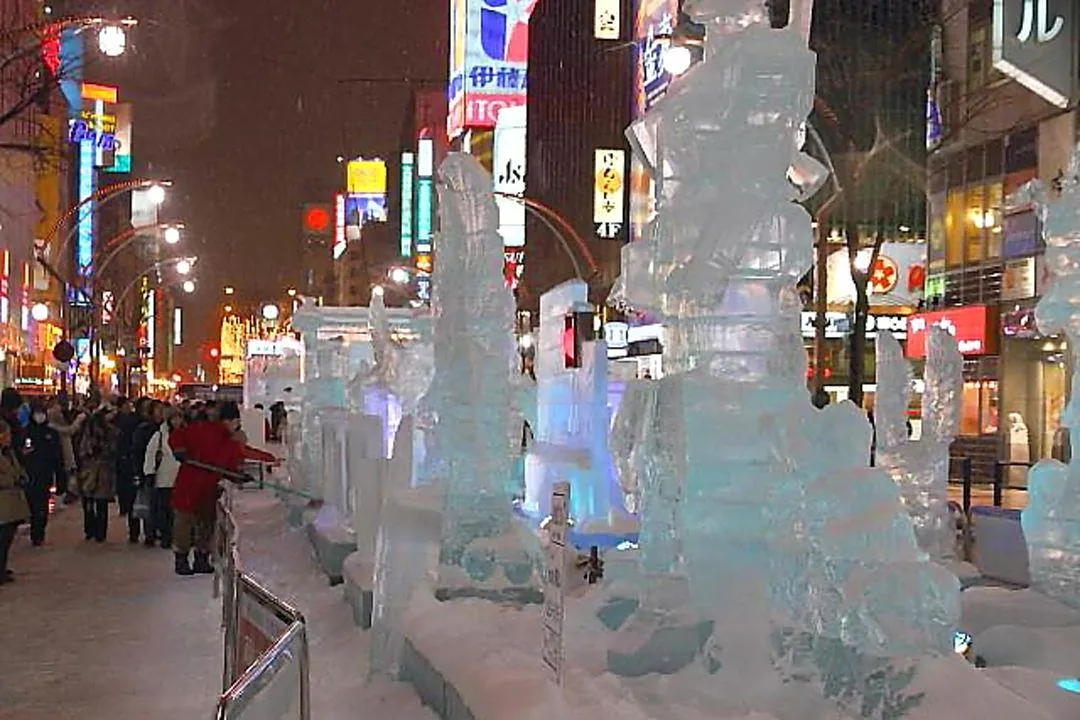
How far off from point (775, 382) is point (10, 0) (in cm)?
4701

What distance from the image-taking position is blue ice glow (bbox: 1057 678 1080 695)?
634 centimetres

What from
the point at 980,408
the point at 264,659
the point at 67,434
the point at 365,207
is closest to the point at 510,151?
the point at 980,408

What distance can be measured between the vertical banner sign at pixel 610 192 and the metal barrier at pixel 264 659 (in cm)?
4972

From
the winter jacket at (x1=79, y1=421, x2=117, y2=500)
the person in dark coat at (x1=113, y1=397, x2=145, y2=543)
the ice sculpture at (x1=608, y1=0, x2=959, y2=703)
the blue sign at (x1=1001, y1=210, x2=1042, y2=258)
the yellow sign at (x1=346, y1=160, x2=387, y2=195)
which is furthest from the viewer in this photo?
the yellow sign at (x1=346, y1=160, x2=387, y2=195)

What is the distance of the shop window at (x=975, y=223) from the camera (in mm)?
33875

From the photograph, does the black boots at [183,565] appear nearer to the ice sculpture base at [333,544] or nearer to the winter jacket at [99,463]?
the ice sculpture base at [333,544]

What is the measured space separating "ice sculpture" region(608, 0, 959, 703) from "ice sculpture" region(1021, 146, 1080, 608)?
3.17 metres

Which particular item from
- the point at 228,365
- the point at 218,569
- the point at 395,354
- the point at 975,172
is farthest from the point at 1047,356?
the point at 228,365

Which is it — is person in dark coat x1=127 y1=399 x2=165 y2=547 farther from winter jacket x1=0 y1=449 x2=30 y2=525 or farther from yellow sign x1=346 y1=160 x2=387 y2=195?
yellow sign x1=346 y1=160 x2=387 y2=195

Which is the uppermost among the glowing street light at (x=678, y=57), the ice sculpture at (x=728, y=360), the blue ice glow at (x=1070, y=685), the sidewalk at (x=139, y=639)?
the glowing street light at (x=678, y=57)

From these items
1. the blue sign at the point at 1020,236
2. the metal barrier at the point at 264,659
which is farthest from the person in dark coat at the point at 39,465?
the blue sign at the point at 1020,236

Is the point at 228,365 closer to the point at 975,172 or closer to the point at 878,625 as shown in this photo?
the point at 975,172

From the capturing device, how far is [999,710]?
521cm

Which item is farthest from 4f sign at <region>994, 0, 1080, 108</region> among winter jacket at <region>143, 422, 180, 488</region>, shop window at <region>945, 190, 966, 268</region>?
winter jacket at <region>143, 422, 180, 488</region>
